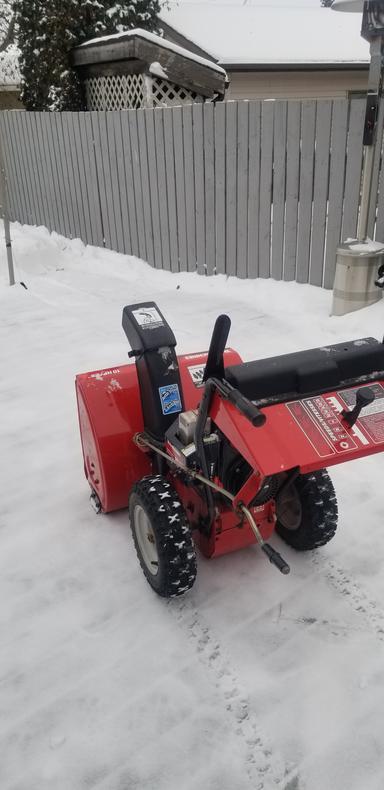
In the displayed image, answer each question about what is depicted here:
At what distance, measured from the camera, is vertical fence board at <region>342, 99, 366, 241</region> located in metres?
5.41

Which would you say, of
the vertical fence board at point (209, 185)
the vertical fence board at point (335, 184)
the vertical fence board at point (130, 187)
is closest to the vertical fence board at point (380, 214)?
the vertical fence board at point (335, 184)

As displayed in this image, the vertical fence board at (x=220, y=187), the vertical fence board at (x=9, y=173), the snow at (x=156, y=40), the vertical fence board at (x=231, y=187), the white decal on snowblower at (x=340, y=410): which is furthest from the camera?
the vertical fence board at (x=9, y=173)

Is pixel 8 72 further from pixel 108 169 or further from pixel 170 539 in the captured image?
pixel 170 539

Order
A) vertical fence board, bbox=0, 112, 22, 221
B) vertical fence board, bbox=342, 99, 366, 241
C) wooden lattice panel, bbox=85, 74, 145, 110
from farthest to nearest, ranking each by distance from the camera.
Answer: vertical fence board, bbox=0, 112, 22, 221
wooden lattice panel, bbox=85, 74, 145, 110
vertical fence board, bbox=342, 99, 366, 241

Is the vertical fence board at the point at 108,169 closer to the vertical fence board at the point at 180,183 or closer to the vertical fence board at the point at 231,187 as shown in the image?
the vertical fence board at the point at 180,183

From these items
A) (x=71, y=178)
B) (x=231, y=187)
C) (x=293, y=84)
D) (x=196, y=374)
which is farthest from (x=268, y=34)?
(x=196, y=374)

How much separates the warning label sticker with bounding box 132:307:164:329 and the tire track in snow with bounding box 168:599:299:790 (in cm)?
116

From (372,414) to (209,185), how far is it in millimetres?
5533

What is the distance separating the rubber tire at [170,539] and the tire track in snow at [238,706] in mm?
139

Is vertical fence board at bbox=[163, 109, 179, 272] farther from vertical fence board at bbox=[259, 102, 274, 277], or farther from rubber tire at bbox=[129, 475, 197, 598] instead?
rubber tire at bbox=[129, 475, 197, 598]

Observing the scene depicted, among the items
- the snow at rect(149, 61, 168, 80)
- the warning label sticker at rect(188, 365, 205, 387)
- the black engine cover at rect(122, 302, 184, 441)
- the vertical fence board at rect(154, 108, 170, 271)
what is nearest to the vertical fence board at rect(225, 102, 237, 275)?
the vertical fence board at rect(154, 108, 170, 271)

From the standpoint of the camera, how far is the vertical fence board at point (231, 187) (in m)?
6.43

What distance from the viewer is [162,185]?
7527 millimetres

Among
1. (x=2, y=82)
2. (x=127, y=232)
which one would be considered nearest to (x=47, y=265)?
(x=127, y=232)
